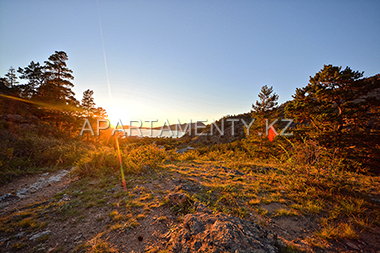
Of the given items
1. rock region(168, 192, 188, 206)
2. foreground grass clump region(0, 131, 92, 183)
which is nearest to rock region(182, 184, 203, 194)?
rock region(168, 192, 188, 206)

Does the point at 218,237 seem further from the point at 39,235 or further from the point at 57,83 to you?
the point at 57,83

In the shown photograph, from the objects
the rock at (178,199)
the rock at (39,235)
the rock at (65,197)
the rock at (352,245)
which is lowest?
the rock at (352,245)

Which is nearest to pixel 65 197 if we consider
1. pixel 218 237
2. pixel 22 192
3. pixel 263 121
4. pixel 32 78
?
pixel 22 192

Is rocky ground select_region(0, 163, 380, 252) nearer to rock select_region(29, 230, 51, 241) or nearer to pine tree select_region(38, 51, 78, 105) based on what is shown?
rock select_region(29, 230, 51, 241)

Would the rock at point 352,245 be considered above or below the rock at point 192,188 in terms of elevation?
below

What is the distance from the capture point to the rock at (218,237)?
190 centimetres

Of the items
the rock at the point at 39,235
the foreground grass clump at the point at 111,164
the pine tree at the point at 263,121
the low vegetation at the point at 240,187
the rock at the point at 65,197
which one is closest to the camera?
the rock at the point at 39,235

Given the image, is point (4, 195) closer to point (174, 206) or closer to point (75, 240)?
point (75, 240)

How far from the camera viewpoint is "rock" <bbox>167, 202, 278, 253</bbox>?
190 cm

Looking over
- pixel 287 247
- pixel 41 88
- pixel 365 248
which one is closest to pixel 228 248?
pixel 287 247

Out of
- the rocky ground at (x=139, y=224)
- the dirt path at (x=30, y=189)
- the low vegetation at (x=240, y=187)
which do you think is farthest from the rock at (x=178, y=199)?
the dirt path at (x=30, y=189)

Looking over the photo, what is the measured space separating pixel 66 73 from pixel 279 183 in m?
28.0

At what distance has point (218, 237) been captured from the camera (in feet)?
6.53

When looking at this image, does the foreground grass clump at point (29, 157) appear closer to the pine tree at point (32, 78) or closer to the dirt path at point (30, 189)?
the dirt path at point (30, 189)
